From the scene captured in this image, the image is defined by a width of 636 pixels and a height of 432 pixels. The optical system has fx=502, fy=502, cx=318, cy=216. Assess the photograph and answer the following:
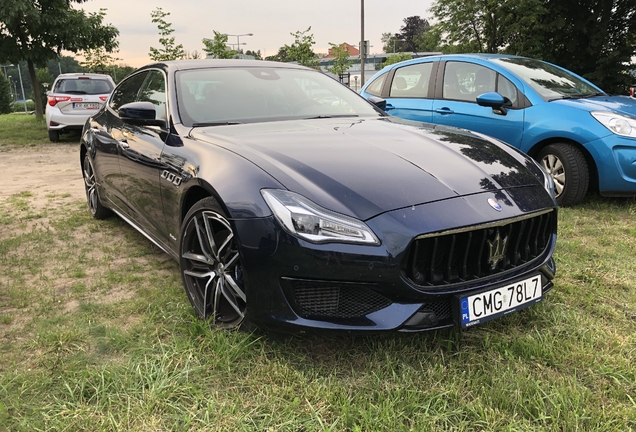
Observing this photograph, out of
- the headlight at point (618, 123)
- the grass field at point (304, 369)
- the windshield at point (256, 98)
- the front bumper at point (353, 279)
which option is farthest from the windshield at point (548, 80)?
the front bumper at point (353, 279)

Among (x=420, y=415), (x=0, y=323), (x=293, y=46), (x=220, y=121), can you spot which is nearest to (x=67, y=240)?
(x=0, y=323)

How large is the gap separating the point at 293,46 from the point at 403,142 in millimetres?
20779

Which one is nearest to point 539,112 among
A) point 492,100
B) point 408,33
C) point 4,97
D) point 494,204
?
point 492,100

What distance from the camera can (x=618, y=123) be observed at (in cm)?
432

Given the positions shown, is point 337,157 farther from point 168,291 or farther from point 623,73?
point 623,73

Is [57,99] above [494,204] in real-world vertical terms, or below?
above

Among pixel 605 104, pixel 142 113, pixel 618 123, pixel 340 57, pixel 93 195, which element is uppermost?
pixel 340 57

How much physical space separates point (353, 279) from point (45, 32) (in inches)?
569

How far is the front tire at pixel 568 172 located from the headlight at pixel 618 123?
318 millimetres

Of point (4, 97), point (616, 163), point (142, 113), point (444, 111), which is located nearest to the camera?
point (142, 113)

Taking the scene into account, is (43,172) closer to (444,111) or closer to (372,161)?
(444,111)

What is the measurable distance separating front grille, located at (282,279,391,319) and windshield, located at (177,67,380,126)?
137 cm

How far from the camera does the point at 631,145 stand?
4246 mm

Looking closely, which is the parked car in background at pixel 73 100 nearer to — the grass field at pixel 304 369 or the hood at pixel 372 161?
the grass field at pixel 304 369
